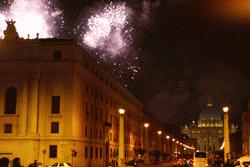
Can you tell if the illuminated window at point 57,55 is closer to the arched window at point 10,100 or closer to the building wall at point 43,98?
the building wall at point 43,98

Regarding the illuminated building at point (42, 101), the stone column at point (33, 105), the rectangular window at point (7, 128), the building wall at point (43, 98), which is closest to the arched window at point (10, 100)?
the illuminated building at point (42, 101)

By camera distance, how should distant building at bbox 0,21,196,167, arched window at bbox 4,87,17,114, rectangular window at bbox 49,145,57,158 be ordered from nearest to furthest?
distant building at bbox 0,21,196,167 < rectangular window at bbox 49,145,57,158 < arched window at bbox 4,87,17,114

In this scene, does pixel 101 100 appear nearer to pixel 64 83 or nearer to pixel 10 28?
pixel 64 83

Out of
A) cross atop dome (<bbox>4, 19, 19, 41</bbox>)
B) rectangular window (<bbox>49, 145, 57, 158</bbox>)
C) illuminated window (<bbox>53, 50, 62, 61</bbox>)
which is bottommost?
rectangular window (<bbox>49, 145, 57, 158</bbox>)

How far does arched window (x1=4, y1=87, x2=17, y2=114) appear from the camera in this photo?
71950 millimetres

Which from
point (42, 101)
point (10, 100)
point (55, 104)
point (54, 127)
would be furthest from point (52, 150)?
point (10, 100)

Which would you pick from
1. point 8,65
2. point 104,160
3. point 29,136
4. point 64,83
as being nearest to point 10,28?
point 8,65

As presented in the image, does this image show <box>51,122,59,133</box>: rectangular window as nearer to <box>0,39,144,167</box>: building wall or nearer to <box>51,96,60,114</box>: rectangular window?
<box>0,39,144,167</box>: building wall

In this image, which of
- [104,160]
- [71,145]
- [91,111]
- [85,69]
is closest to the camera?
[71,145]

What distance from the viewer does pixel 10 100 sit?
72.2 m

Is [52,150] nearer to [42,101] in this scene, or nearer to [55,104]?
[55,104]

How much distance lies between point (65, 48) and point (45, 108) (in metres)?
9.93

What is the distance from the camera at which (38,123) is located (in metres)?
71.4

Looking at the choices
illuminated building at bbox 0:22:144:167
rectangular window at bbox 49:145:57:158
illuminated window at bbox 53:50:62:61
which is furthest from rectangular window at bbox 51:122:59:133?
illuminated window at bbox 53:50:62:61
